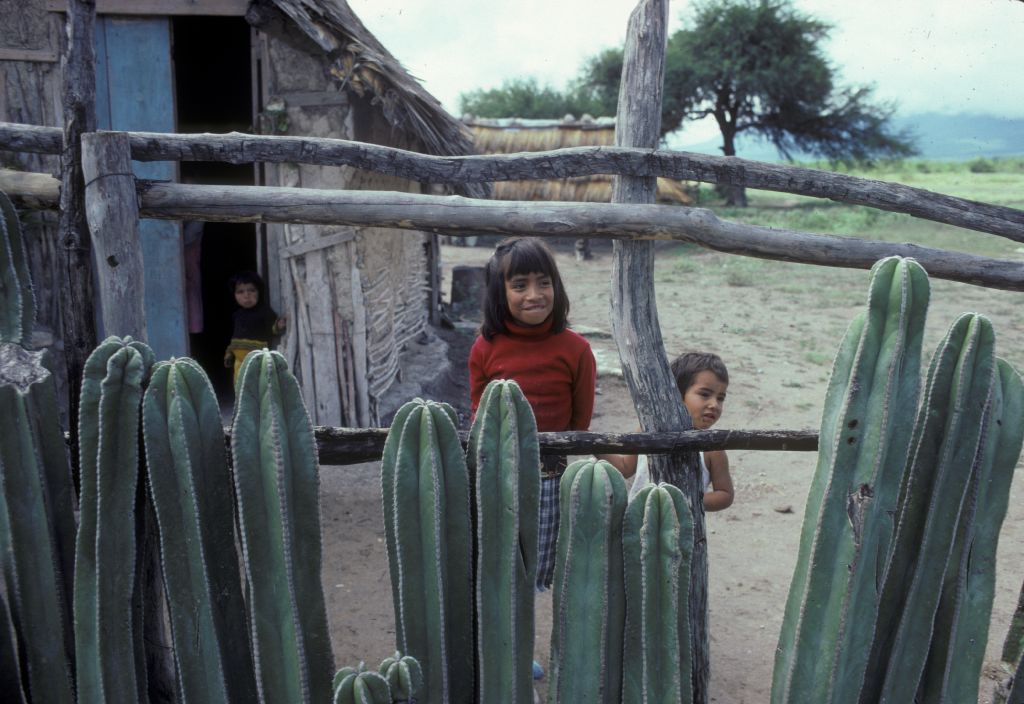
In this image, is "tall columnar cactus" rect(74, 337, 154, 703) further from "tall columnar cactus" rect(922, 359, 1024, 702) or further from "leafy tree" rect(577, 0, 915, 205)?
"leafy tree" rect(577, 0, 915, 205)

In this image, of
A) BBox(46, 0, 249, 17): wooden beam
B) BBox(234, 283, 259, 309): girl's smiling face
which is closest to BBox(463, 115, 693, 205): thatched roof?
BBox(234, 283, 259, 309): girl's smiling face

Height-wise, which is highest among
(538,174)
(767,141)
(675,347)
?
(767,141)

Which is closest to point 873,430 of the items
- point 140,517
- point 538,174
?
point 538,174

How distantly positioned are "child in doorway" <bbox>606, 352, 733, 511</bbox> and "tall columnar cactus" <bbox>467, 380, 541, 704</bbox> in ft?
4.27

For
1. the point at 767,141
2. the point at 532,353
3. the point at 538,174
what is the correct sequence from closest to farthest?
the point at 538,174
the point at 532,353
the point at 767,141

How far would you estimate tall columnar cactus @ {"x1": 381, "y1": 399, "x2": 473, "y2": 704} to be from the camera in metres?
2.14

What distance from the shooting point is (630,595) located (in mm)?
2174

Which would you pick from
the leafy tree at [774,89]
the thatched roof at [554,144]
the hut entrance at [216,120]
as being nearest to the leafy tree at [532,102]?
the leafy tree at [774,89]

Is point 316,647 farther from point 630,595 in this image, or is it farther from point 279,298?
point 279,298

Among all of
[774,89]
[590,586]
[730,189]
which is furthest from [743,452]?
[774,89]

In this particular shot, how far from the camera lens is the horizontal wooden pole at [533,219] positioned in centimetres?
264

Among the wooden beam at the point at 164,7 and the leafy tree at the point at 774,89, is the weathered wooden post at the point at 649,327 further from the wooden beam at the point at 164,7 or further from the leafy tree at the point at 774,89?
the leafy tree at the point at 774,89

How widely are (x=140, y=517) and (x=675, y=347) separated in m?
8.42

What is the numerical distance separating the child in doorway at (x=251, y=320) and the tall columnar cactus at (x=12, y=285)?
12.8ft
